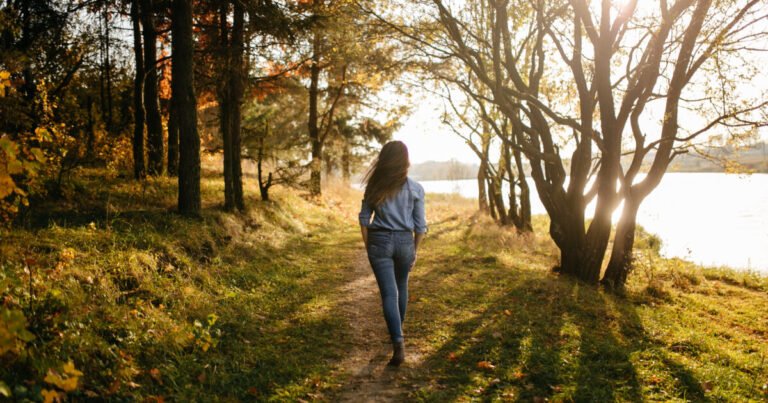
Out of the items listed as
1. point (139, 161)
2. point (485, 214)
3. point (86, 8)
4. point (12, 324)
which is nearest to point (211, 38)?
point (86, 8)

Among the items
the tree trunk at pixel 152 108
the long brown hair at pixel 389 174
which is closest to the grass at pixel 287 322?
the long brown hair at pixel 389 174

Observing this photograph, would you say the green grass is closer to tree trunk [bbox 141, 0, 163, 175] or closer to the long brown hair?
the long brown hair

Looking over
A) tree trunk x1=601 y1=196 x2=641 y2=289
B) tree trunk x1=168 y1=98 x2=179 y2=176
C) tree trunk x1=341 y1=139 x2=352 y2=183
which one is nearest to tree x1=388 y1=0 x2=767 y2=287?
tree trunk x1=601 y1=196 x2=641 y2=289

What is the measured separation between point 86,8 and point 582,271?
12.2 meters

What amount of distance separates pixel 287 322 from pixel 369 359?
5.26ft

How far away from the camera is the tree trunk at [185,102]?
9.36 meters

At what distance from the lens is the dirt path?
173 inches

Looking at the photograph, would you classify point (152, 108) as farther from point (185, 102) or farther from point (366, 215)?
point (366, 215)

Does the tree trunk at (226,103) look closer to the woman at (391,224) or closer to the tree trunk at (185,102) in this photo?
the tree trunk at (185,102)

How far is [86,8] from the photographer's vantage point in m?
10.7

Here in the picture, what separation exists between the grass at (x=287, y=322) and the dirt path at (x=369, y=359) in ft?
0.49

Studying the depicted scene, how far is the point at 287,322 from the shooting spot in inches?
249

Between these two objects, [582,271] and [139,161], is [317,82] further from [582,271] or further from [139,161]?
[582,271]

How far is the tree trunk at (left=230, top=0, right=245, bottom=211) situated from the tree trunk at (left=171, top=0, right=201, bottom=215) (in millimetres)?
1663
